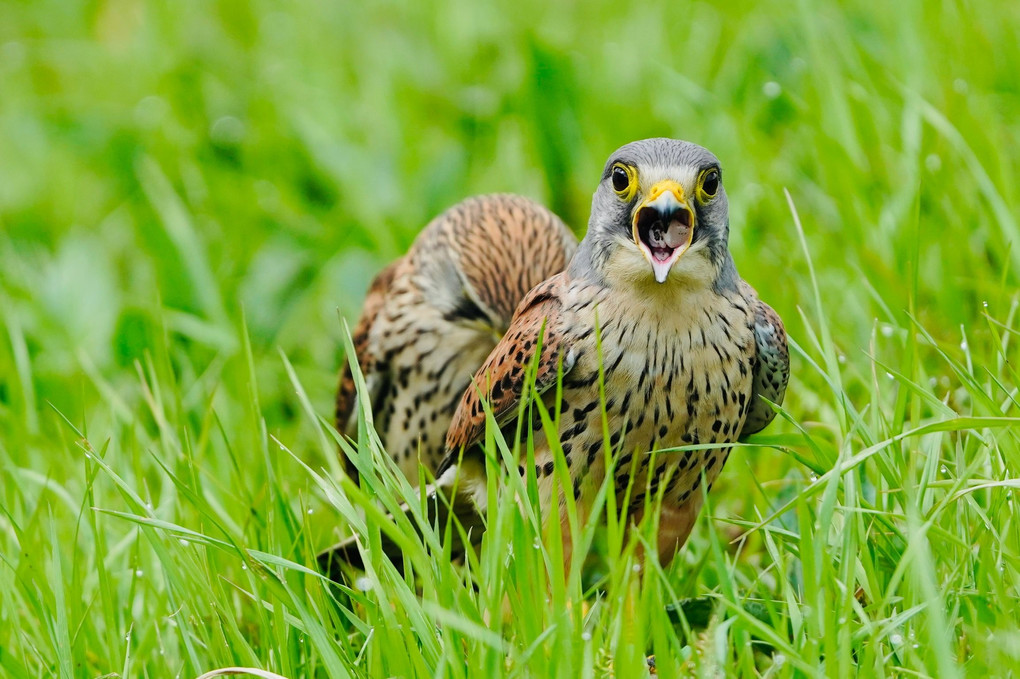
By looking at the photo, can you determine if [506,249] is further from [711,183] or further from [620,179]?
[711,183]

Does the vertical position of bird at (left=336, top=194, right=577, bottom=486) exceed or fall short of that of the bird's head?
it falls short

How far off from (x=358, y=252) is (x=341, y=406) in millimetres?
1239

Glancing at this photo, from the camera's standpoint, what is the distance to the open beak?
3.11m

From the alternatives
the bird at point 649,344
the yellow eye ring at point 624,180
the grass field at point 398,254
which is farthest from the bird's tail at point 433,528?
the yellow eye ring at point 624,180

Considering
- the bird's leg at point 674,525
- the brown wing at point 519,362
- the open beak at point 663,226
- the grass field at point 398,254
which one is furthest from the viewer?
the bird's leg at point 674,525

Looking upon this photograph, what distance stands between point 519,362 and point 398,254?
2.71m

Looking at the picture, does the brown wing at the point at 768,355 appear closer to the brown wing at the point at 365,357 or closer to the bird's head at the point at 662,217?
the bird's head at the point at 662,217

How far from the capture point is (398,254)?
6.08m

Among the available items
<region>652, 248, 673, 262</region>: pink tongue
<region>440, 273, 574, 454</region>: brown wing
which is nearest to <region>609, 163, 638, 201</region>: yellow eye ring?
<region>652, 248, 673, 262</region>: pink tongue

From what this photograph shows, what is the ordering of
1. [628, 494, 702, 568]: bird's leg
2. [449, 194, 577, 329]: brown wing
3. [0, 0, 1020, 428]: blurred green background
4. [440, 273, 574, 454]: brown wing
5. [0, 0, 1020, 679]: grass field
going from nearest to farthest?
[0, 0, 1020, 679]: grass field → [440, 273, 574, 454]: brown wing → [628, 494, 702, 568]: bird's leg → [449, 194, 577, 329]: brown wing → [0, 0, 1020, 428]: blurred green background

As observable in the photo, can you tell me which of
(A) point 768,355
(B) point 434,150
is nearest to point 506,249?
(A) point 768,355

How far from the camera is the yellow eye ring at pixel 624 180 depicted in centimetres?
327

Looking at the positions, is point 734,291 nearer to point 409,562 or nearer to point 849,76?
point 409,562

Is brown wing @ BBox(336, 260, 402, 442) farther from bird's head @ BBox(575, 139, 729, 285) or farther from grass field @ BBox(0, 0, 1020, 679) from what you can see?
bird's head @ BBox(575, 139, 729, 285)
